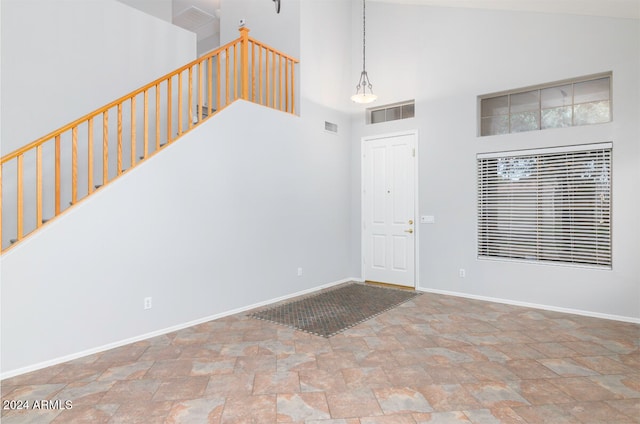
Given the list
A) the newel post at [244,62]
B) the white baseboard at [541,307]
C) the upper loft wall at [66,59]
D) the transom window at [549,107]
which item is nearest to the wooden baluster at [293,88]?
the newel post at [244,62]

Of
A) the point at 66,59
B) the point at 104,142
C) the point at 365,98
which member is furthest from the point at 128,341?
the point at 365,98

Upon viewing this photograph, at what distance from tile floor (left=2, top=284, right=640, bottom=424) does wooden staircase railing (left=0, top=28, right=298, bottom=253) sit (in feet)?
4.60

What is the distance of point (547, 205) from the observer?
4.39 meters

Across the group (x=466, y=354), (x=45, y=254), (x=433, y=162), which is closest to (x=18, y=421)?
(x=45, y=254)

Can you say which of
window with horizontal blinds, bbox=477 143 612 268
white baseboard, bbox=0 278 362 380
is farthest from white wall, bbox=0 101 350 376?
window with horizontal blinds, bbox=477 143 612 268

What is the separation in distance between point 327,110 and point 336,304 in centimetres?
309

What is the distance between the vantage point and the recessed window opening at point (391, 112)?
5.56 m

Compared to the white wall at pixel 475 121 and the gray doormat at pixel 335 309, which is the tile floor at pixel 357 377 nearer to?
the gray doormat at pixel 335 309

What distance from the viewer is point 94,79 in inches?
174

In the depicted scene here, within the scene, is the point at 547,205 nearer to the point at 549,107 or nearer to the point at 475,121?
the point at 549,107

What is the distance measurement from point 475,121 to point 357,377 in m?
3.85

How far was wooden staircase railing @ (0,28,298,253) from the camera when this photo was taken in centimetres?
328

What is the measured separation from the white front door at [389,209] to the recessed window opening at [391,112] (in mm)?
336

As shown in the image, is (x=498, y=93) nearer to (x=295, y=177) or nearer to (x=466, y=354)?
(x=295, y=177)
